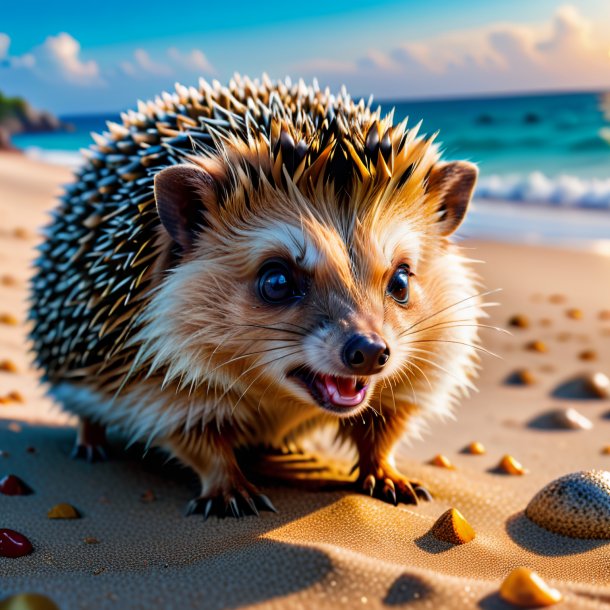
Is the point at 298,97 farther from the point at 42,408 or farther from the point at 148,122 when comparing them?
the point at 42,408

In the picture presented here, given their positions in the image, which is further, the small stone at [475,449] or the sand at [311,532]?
the small stone at [475,449]

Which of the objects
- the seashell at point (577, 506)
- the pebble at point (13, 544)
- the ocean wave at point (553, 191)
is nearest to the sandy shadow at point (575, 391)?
the seashell at point (577, 506)

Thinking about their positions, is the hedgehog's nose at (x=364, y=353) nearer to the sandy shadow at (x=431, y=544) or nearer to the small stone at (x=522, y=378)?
the sandy shadow at (x=431, y=544)

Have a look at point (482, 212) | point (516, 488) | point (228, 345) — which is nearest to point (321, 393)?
point (228, 345)

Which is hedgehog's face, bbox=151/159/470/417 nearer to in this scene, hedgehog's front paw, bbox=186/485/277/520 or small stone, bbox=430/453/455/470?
hedgehog's front paw, bbox=186/485/277/520

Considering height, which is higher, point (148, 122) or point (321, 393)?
point (148, 122)

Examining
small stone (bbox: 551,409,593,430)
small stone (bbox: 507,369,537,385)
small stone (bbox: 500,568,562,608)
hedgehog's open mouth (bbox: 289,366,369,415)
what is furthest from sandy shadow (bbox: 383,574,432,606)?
small stone (bbox: 507,369,537,385)
